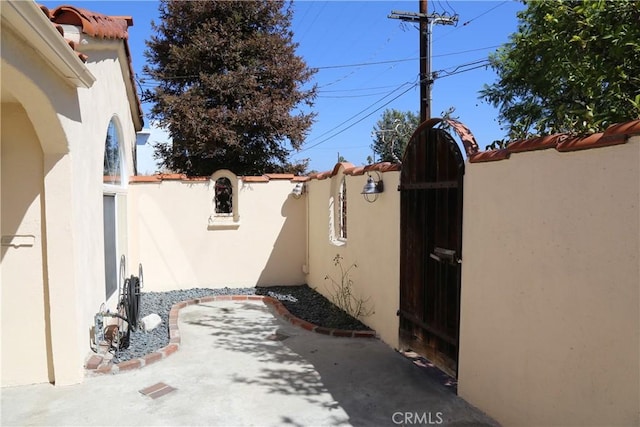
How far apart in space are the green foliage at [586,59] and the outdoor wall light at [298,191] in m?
5.78

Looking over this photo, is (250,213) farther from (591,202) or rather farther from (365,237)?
(591,202)

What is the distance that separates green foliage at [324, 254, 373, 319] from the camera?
7598mm

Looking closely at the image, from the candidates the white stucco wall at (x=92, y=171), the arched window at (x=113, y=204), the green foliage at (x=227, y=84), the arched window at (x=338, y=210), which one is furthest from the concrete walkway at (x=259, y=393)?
the green foliage at (x=227, y=84)

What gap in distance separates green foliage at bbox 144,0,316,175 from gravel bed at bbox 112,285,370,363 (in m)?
4.33

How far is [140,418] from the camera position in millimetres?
4207

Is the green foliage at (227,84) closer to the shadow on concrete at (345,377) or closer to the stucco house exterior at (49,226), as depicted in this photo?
the shadow on concrete at (345,377)

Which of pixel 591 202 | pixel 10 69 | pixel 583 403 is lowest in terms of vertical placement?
pixel 583 403

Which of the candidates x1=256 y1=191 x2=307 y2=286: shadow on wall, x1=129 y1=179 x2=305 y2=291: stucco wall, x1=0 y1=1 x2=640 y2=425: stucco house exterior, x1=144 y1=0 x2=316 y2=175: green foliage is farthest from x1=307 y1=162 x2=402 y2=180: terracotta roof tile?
x1=144 y1=0 x2=316 y2=175: green foliage

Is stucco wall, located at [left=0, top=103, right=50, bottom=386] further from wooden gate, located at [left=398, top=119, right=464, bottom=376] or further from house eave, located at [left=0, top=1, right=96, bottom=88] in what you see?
wooden gate, located at [left=398, top=119, right=464, bottom=376]

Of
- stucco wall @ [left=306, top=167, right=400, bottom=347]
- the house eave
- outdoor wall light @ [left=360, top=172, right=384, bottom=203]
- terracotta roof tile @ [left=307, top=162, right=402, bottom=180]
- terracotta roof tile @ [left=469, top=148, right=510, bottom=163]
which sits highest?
the house eave

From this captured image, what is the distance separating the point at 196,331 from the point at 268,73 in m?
8.33

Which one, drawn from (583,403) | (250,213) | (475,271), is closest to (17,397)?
(475,271)

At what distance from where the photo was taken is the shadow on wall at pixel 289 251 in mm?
11250

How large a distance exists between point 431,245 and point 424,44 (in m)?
9.79
